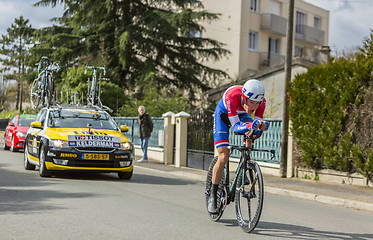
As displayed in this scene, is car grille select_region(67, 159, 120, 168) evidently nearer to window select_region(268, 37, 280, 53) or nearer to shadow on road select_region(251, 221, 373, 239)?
shadow on road select_region(251, 221, 373, 239)

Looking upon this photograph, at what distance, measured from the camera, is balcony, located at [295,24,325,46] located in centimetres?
4115

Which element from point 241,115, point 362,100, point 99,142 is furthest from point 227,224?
point 362,100

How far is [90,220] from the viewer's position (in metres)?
6.35

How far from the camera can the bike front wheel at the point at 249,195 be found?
5.62 meters

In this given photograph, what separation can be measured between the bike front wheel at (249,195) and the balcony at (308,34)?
36.8 m

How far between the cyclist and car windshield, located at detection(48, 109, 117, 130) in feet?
19.9

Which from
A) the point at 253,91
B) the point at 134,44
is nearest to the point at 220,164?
the point at 253,91

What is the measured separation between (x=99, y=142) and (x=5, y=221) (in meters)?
4.87

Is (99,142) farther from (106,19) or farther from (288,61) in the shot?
(106,19)

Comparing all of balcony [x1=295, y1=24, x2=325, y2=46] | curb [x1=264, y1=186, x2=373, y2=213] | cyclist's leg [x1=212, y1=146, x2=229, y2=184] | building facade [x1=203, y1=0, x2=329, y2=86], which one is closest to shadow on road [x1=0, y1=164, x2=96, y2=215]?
cyclist's leg [x1=212, y1=146, x2=229, y2=184]

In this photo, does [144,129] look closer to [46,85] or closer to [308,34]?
[46,85]

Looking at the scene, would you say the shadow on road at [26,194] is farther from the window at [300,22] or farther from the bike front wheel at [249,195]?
the window at [300,22]

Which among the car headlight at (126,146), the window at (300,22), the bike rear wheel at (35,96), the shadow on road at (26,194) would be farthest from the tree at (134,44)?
the shadow on road at (26,194)

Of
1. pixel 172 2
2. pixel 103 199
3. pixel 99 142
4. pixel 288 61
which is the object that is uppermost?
pixel 172 2
